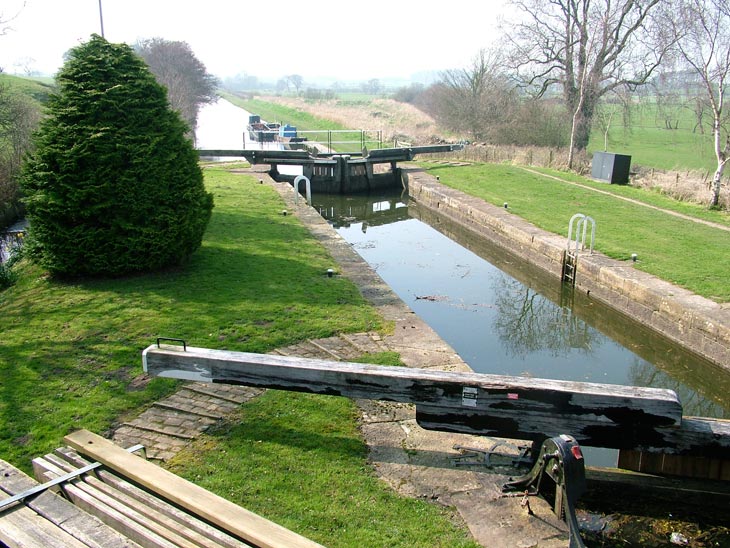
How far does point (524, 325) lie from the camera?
9.26 m

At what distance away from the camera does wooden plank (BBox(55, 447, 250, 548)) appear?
2811 mm

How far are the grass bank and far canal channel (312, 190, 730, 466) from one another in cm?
192

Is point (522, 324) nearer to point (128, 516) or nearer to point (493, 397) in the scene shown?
point (493, 397)

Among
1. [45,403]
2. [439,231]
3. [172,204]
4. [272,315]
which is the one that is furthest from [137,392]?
[439,231]

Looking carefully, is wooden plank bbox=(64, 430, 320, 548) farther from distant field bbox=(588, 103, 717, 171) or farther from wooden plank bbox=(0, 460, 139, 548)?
distant field bbox=(588, 103, 717, 171)

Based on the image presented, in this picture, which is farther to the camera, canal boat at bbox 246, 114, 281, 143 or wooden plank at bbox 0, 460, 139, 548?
canal boat at bbox 246, 114, 281, 143

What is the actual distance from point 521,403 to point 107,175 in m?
6.20

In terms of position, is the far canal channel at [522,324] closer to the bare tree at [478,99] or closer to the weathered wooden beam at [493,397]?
the weathered wooden beam at [493,397]

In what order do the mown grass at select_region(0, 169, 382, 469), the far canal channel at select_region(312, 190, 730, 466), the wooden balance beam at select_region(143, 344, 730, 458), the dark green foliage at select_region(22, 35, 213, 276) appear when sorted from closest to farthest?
the wooden balance beam at select_region(143, 344, 730, 458) < the mown grass at select_region(0, 169, 382, 469) < the far canal channel at select_region(312, 190, 730, 466) < the dark green foliage at select_region(22, 35, 213, 276)

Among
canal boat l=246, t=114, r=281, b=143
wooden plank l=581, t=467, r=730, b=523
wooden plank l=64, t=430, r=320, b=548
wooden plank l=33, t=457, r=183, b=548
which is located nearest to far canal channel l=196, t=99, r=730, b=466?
wooden plank l=581, t=467, r=730, b=523

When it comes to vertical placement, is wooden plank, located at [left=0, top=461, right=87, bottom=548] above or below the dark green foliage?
below

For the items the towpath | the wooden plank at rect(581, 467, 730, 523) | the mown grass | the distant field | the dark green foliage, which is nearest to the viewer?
the towpath

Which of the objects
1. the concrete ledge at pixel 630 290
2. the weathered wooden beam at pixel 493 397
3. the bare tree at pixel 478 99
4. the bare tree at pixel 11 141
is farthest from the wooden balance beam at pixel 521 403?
the bare tree at pixel 478 99

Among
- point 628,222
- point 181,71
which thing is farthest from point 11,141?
point 181,71
